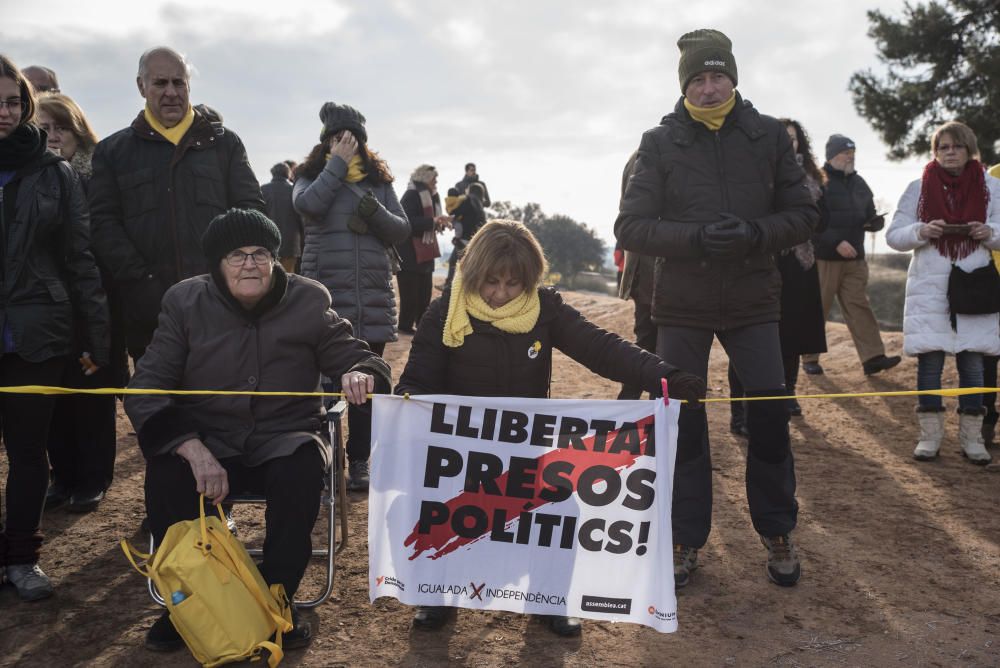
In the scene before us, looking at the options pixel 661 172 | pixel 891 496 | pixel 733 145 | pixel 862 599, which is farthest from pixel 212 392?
pixel 891 496

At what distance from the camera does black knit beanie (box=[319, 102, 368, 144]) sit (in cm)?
534

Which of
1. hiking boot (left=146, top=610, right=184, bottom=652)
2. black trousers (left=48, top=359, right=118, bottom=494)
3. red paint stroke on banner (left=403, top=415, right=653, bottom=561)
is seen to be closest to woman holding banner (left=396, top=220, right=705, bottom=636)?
red paint stroke on banner (left=403, top=415, right=653, bottom=561)

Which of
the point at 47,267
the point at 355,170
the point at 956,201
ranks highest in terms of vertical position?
the point at 956,201

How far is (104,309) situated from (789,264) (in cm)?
489

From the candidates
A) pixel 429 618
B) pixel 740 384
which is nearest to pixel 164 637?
pixel 429 618

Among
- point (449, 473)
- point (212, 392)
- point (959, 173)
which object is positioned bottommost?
point (449, 473)

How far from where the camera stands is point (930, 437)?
625 cm

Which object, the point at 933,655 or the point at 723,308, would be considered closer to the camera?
the point at 933,655

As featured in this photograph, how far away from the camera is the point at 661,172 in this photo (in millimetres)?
4074

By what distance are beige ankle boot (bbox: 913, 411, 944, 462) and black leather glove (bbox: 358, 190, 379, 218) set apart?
4035 millimetres

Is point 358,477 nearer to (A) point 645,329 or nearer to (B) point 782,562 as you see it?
(A) point 645,329

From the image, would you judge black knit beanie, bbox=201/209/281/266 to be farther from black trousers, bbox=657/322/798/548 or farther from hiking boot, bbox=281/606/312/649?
black trousers, bbox=657/322/798/548

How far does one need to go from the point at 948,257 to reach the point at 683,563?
3.29m

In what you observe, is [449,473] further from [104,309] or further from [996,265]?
[996,265]
